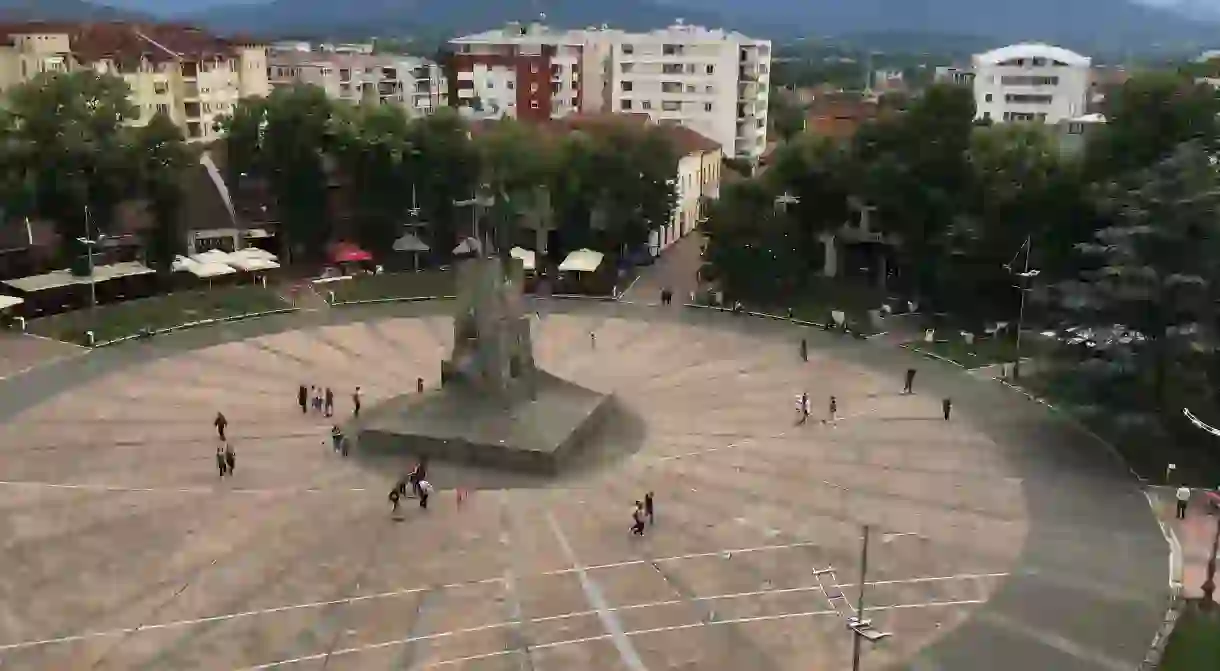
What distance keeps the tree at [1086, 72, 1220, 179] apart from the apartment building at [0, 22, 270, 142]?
7159cm

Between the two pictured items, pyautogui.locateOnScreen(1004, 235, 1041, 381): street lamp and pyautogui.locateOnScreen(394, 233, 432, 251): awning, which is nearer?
pyautogui.locateOnScreen(1004, 235, 1041, 381): street lamp

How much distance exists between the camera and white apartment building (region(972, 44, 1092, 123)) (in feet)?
416

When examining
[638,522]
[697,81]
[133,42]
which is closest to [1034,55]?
[697,81]

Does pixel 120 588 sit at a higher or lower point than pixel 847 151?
lower

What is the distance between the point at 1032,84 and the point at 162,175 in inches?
4105

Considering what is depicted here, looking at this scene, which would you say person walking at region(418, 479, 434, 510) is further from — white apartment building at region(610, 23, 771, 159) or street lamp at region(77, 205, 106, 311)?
white apartment building at region(610, 23, 771, 159)

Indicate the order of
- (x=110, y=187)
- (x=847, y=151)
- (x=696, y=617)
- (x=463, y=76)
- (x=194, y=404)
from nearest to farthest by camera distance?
(x=696, y=617)
(x=194, y=404)
(x=110, y=187)
(x=847, y=151)
(x=463, y=76)

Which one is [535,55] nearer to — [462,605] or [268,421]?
[268,421]

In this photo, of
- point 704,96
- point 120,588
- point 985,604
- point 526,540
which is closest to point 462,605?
point 526,540

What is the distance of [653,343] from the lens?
179 ft

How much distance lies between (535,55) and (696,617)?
10839 centimetres

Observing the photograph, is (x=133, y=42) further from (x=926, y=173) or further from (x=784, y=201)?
(x=926, y=173)

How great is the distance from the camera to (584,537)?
3272 centimetres

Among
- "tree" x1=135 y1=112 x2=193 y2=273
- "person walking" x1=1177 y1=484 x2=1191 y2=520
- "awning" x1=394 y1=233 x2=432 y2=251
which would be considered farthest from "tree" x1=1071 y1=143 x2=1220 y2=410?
"tree" x1=135 y1=112 x2=193 y2=273
